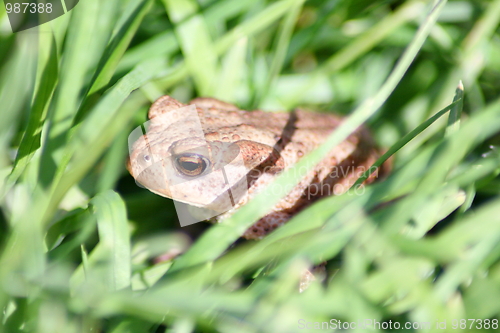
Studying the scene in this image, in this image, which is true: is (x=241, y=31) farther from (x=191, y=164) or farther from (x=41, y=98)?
(x=41, y=98)

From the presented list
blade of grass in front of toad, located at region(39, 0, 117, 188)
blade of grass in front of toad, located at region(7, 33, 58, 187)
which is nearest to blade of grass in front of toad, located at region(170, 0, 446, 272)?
blade of grass in front of toad, located at region(39, 0, 117, 188)

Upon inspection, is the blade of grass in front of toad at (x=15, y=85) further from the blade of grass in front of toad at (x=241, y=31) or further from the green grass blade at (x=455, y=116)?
the green grass blade at (x=455, y=116)

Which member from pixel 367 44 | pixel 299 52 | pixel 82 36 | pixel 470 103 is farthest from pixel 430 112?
pixel 82 36

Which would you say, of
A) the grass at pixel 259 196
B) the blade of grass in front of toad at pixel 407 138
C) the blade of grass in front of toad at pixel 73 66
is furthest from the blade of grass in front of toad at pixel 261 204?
the blade of grass in front of toad at pixel 73 66

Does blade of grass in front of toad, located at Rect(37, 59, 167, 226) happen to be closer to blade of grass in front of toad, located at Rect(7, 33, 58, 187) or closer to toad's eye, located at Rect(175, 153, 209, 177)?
blade of grass in front of toad, located at Rect(7, 33, 58, 187)

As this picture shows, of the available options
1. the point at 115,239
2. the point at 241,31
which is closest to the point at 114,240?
the point at 115,239
